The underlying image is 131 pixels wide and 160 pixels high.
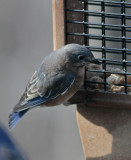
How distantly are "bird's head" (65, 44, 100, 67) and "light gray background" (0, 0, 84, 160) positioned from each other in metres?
2.42

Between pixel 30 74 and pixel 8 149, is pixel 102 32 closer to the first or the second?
pixel 8 149

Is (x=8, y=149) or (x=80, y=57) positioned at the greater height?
(x=80, y=57)

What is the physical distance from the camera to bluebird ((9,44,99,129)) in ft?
18.0

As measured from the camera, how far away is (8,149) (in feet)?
15.3

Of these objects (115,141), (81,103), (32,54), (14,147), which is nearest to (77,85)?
(81,103)

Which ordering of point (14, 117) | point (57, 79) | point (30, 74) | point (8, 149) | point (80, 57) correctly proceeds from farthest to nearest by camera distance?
point (30, 74)
point (14, 117)
point (57, 79)
point (80, 57)
point (8, 149)

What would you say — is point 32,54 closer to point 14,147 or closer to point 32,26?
point 32,26

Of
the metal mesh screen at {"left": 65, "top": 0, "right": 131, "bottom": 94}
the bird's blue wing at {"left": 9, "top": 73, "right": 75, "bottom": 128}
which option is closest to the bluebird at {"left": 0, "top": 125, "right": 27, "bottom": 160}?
the bird's blue wing at {"left": 9, "top": 73, "right": 75, "bottom": 128}

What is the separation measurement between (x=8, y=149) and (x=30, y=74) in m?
3.42

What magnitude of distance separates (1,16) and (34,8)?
1.35 ft

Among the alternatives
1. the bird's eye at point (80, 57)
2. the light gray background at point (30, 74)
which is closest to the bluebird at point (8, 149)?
the bird's eye at point (80, 57)

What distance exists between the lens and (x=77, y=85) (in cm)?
548

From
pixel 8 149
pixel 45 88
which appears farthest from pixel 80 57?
pixel 8 149

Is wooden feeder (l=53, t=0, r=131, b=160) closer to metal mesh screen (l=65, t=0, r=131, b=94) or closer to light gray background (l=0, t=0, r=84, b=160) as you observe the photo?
metal mesh screen (l=65, t=0, r=131, b=94)
